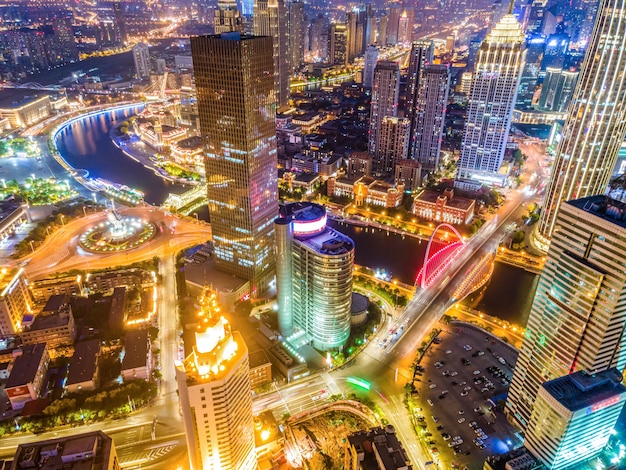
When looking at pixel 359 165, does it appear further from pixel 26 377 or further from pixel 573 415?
pixel 26 377

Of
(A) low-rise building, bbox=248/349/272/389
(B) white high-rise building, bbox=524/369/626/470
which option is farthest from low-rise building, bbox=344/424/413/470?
(A) low-rise building, bbox=248/349/272/389

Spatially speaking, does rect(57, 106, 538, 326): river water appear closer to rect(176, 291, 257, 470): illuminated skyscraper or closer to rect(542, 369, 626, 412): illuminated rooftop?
rect(542, 369, 626, 412): illuminated rooftop

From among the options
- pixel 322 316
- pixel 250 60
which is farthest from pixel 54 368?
pixel 250 60

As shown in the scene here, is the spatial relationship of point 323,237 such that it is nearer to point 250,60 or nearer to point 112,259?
point 250,60

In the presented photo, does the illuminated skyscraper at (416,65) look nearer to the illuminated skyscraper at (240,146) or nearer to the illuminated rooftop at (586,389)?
the illuminated skyscraper at (240,146)

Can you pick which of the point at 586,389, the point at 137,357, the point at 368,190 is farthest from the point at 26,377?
the point at 368,190

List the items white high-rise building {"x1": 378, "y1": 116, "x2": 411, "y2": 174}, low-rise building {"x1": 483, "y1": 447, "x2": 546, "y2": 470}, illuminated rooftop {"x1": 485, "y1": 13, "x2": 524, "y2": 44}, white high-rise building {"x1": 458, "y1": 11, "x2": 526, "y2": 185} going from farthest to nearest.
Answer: white high-rise building {"x1": 378, "y1": 116, "x2": 411, "y2": 174}
white high-rise building {"x1": 458, "y1": 11, "x2": 526, "y2": 185}
illuminated rooftop {"x1": 485, "y1": 13, "x2": 524, "y2": 44}
low-rise building {"x1": 483, "y1": 447, "x2": 546, "y2": 470}
